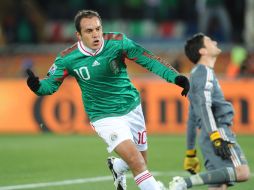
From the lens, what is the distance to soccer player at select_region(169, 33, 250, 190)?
9.16m

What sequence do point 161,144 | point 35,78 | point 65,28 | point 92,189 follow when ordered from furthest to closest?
point 65,28, point 161,144, point 92,189, point 35,78

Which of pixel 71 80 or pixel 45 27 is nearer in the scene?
pixel 71 80

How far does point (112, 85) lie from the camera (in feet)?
30.7

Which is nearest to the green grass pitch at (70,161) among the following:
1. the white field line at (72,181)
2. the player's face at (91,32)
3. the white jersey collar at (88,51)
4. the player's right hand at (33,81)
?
the white field line at (72,181)

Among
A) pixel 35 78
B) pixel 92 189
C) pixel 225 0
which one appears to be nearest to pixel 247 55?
pixel 225 0

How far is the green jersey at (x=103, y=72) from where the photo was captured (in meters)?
9.27

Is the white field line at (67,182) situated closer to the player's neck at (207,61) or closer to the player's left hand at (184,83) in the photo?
the player's neck at (207,61)

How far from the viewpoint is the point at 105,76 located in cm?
931

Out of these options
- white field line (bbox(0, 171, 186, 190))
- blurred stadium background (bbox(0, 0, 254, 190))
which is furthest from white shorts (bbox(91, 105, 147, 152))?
white field line (bbox(0, 171, 186, 190))

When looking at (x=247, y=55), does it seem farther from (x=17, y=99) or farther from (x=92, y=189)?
(x=92, y=189)

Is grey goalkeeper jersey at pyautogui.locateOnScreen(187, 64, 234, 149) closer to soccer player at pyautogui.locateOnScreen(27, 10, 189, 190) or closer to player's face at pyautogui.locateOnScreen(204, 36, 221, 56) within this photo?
player's face at pyautogui.locateOnScreen(204, 36, 221, 56)

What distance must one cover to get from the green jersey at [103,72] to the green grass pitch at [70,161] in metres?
1.96

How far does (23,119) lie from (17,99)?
1.60 ft

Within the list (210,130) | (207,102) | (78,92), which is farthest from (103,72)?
(78,92)
